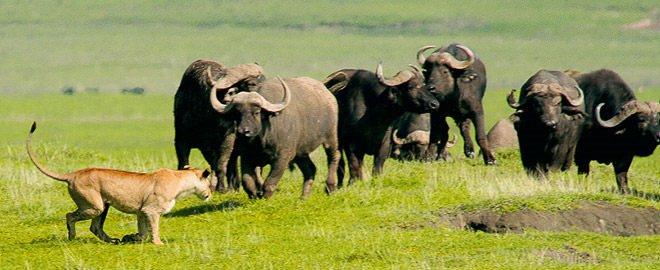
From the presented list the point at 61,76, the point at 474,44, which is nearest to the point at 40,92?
the point at 61,76

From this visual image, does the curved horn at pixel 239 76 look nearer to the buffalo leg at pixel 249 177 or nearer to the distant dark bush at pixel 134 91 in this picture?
the buffalo leg at pixel 249 177

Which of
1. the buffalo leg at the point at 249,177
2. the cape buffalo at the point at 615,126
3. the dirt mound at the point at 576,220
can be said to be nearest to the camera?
the dirt mound at the point at 576,220

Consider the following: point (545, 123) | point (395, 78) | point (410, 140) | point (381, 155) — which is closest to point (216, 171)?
point (381, 155)

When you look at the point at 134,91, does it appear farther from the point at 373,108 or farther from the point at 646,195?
the point at 646,195

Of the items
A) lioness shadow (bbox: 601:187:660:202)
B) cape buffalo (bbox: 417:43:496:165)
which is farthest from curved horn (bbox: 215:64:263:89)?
cape buffalo (bbox: 417:43:496:165)

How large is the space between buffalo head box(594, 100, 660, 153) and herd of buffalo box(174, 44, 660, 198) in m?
0.01

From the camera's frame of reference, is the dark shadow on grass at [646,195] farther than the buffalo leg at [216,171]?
Yes

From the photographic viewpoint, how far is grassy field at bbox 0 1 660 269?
14.1m

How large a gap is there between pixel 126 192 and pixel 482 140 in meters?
9.46

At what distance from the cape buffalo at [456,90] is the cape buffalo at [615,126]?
5.83 ft

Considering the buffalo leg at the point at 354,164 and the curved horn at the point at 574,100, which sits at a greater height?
the curved horn at the point at 574,100

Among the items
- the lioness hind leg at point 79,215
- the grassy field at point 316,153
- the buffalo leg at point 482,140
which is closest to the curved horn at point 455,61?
the buffalo leg at point 482,140

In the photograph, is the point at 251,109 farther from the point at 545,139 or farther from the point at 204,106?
the point at 545,139

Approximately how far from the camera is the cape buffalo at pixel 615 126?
2008 cm
